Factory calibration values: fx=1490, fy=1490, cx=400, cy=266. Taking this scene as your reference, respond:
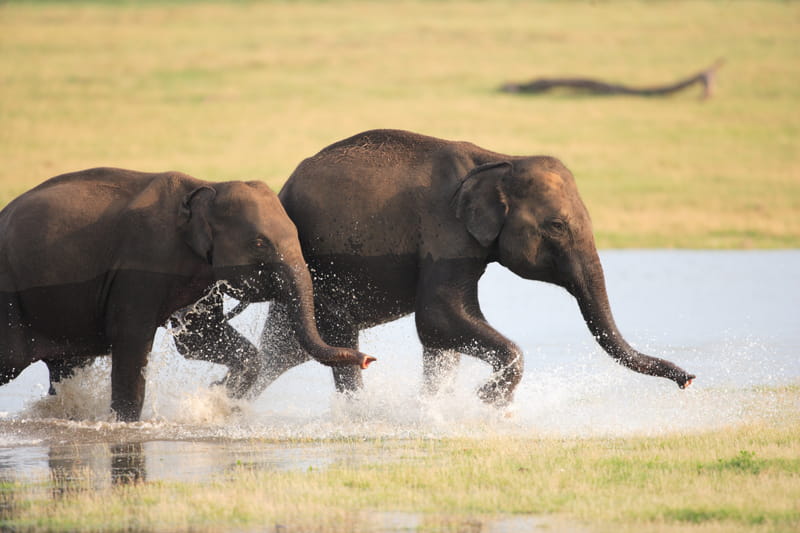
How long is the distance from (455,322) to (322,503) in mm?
3316

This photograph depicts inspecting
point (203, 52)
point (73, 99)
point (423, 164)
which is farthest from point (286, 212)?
point (203, 52)

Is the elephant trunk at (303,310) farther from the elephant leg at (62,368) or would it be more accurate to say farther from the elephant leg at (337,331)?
the elephant leg at (62,368)

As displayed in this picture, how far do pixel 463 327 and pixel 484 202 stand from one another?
1.00 metres

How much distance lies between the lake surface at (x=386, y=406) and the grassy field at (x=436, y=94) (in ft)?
37.8

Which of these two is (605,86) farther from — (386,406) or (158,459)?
(158,459)

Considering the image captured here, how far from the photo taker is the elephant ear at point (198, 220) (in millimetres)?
11523

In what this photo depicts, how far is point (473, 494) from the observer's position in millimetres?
8836

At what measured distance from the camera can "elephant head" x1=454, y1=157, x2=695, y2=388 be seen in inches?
452

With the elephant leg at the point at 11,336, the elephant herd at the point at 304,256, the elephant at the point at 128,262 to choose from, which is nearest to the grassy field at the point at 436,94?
the elephant herd at the point at 304,256

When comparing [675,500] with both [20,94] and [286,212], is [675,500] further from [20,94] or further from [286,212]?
[20,94]

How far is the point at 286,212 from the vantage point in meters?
12.5

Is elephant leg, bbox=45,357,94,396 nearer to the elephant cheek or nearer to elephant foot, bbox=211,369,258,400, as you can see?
elephant foot, bbox=211,369,258,400

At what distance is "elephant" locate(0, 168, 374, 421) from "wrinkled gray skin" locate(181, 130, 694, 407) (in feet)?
1.78

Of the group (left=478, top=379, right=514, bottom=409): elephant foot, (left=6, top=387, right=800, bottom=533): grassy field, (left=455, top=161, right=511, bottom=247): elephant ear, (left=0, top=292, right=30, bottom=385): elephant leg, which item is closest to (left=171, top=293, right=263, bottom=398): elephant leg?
(left=0, top=292, right=30, bottom=385): elephant leg
